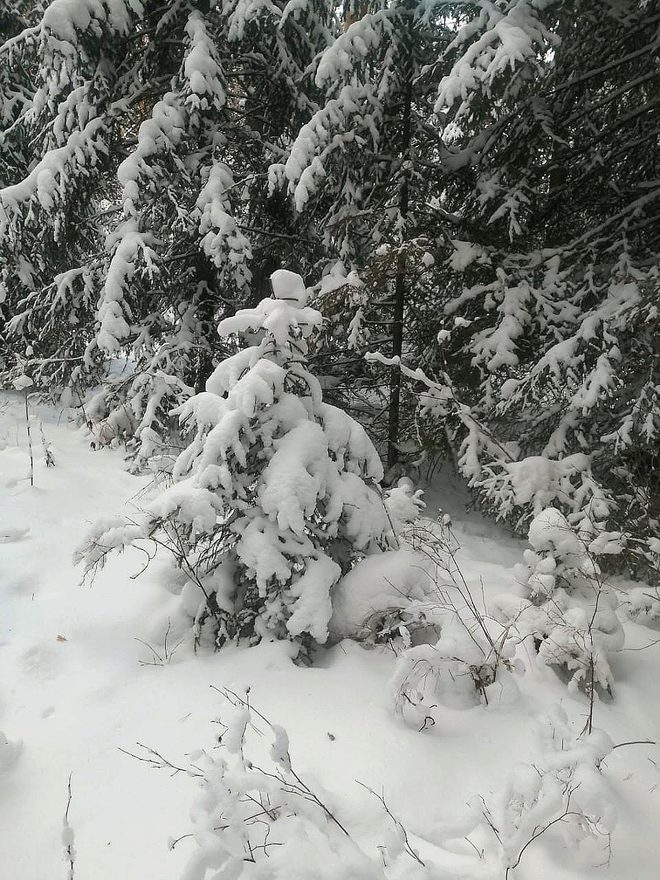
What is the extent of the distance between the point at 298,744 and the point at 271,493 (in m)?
1.28

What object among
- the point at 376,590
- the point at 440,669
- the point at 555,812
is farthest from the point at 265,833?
the point at 376,590

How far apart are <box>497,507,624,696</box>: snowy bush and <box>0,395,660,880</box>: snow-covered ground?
149 mm

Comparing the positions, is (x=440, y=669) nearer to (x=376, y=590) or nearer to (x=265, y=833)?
(x=376, y=590)

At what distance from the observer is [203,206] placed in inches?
239

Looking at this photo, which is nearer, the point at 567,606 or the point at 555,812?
the point at 555,812

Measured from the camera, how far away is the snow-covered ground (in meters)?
1.95

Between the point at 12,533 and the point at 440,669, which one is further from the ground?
the point at 440,669

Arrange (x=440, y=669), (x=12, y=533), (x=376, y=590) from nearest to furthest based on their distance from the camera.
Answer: (x=440, y=669) → (x=376, y=590) → (x=12, y=533)

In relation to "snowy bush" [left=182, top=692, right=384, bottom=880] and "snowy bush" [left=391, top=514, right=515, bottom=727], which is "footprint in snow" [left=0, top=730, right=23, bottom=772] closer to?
"snowy bush" [left=182, top=692, right=384, bottom=880]

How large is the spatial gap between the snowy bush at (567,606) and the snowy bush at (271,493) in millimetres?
1007

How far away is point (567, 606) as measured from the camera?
3.37m

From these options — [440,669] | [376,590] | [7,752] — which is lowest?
[7,752]

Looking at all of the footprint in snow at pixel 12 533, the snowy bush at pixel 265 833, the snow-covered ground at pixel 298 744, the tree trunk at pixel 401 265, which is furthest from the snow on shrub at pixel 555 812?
the footprint in snow at pixel 12 533

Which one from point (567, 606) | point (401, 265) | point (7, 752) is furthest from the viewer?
point (401, 265)
